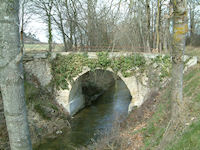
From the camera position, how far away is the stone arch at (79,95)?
10.2m

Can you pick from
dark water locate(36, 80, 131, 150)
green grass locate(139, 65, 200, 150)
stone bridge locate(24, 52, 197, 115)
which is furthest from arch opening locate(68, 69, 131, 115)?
green grass locate(139, 65, 200, 150)

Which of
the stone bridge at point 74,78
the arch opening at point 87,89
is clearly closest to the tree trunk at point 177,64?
the stone bridge at point 74,78

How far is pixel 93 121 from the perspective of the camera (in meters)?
10.8

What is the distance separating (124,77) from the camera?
398 inches

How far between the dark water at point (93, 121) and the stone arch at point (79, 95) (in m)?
0.65

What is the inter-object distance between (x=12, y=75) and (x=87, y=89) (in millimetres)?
12652

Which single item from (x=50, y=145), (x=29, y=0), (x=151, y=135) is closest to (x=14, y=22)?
(x=151, y=135)

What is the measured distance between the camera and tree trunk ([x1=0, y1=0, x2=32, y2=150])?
1.85m

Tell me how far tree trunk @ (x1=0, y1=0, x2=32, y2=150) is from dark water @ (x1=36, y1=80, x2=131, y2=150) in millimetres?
5056

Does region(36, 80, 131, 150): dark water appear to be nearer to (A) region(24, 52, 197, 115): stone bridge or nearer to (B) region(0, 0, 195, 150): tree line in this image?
(A) region(24, 52, 197, 115): stone bridge

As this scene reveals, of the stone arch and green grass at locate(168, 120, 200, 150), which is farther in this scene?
the stone arch

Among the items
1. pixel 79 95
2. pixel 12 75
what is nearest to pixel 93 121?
pixel 79 95

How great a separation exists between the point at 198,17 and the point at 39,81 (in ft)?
54.3

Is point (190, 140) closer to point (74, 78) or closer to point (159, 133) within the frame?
point (159, 133)
